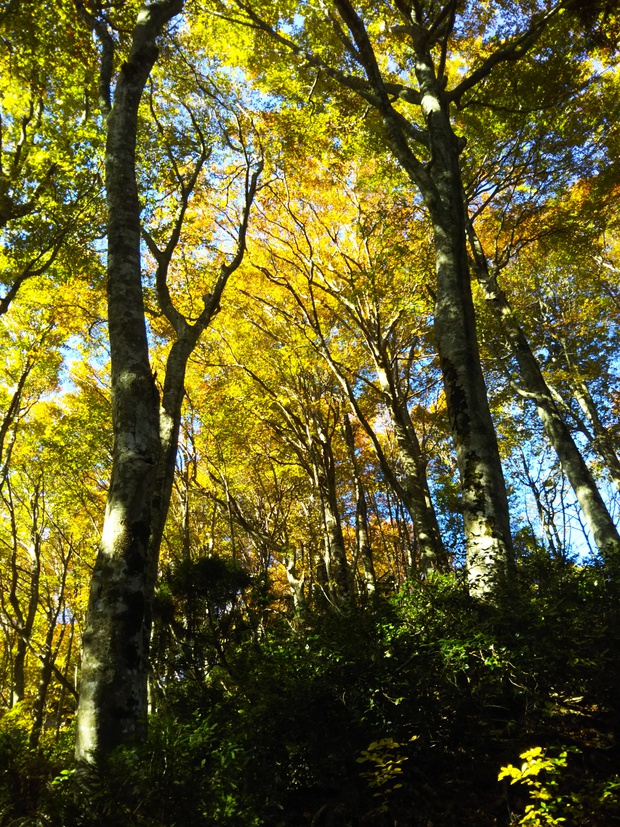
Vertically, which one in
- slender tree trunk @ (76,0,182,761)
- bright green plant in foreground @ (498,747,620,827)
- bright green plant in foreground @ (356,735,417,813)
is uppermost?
slender tree trunk @ (76,0,182,761)

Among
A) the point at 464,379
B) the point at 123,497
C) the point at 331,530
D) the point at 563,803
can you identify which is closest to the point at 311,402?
the point at 331,530

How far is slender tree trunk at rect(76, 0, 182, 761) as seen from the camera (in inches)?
109

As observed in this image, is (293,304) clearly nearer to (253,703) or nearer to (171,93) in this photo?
(171,93)

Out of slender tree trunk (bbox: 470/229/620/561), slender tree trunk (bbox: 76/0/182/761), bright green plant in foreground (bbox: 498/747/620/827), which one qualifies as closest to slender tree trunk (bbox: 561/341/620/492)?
slender tree trunk (bbox: 470/229/620/561)

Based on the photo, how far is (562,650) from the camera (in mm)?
3076

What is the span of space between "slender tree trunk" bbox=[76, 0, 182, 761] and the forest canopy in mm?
19

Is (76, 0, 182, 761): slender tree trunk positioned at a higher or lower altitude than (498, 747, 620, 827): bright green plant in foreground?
higher

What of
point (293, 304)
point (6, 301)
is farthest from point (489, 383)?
point (6, 301)

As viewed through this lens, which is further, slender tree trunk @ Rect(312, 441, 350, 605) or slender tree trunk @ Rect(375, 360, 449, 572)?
slender tree trunk @ Rect(312, 441, 350, 605)

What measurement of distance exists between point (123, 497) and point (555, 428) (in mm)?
8524

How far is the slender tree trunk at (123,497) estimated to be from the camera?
2.76 m

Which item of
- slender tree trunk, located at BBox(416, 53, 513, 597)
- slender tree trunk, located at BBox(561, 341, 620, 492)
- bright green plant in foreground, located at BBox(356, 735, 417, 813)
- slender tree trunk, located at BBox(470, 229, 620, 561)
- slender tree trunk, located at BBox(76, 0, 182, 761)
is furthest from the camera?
slender tree trunk, located at BBox(561, 341, 620, 492)

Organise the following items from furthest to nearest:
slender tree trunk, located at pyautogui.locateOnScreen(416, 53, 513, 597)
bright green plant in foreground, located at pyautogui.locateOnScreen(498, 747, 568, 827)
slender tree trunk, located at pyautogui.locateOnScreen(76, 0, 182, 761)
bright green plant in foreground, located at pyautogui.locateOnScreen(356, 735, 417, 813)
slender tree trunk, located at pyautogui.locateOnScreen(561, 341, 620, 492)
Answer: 1. slender tree trunk, located at pyautogui.locateOnScreen(561, 341, 620, 492)
2. slender tree trunk, located at pyautogui.locateOnScreen(416, 53, 513, 597)
3. slender tree trunk, located at pyautogui.locateOnScreen(76, 0, 182, 761)
4. bright green plant in foreground, located at pyautogui.locateOnScreen(356, 735, 417, 813)
5. bright green plant in foreground, located at pyautogui.locateOnScreen(498, 747, 568, 827)

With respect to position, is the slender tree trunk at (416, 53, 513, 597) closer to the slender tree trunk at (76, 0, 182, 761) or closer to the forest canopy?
the forest canopy
